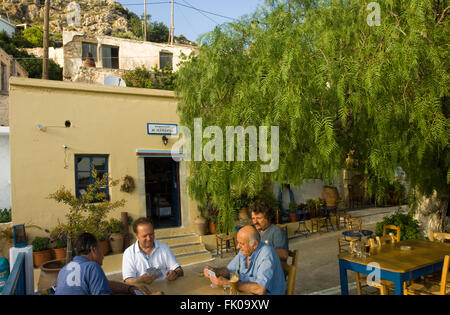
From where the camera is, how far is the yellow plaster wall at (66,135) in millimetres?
7629

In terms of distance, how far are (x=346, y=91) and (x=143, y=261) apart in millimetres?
3127

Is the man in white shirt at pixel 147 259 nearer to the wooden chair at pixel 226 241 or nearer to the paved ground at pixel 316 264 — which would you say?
the paved ground at pixel 316 264

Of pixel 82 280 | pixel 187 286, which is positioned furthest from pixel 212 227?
pixel 82 280

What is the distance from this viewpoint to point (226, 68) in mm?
5379

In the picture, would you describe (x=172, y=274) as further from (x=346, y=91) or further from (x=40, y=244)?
(x=40, y=244)

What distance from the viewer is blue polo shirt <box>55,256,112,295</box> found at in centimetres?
276

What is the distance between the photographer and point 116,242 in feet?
26.4

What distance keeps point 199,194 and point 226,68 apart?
225cm

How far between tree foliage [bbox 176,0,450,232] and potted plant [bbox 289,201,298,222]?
6275 millimetres

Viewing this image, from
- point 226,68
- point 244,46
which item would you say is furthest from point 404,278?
point 244,46
